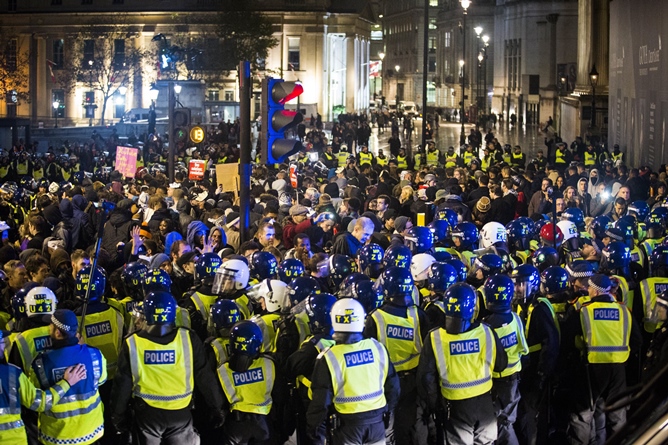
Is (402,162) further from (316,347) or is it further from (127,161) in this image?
(316,347)

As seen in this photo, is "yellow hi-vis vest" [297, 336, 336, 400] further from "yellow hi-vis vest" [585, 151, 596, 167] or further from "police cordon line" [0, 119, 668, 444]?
"yellow hi-vis vest" [585, 151, 596, 167]

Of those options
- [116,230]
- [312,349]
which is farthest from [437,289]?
[116,230]

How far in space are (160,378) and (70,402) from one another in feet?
2.37

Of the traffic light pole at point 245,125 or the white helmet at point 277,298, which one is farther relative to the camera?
the traffic light pole at point 245,125

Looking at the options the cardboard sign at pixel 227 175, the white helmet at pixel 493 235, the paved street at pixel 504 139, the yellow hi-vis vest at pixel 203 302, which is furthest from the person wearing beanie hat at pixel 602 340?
the paved street at pixel 504 139

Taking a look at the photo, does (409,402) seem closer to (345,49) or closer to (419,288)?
(419,288)

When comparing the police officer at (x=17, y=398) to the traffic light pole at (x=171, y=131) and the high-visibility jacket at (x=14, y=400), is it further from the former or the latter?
the traffic light pole at (x=171, y=131)

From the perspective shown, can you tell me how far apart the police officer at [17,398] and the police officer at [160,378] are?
0.69 m

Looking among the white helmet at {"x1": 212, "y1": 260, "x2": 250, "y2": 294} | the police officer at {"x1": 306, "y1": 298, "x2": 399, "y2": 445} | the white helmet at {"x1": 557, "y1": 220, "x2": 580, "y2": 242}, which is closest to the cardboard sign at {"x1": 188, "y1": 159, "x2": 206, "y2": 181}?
the white helmet at {"x1": 557, "y1": 220, "x2": 580, "y2": 242}

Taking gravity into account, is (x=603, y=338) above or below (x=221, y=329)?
below

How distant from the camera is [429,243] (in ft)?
40.3

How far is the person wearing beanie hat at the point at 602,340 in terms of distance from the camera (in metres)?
9.27

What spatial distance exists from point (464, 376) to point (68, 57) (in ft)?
292

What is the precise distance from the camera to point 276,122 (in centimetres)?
1179
